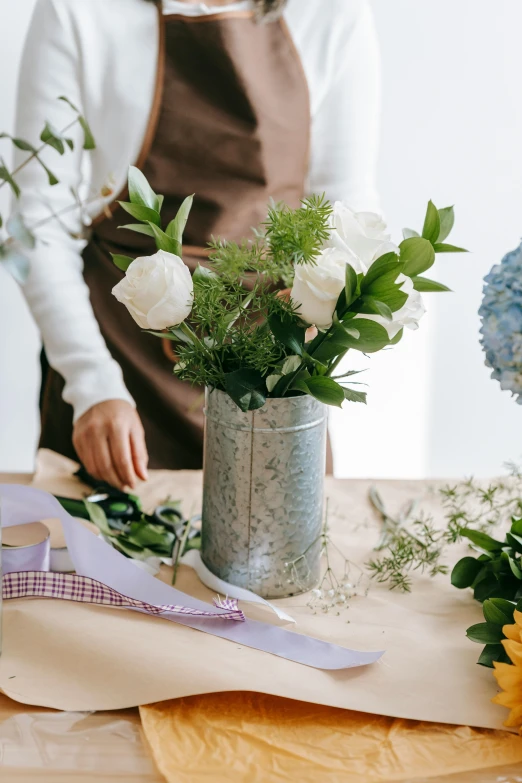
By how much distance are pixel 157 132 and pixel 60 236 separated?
0.21 metres

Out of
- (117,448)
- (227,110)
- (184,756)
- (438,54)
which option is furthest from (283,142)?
(184,756)

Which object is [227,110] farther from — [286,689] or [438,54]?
[286,689]

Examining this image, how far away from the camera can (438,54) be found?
1.28 m

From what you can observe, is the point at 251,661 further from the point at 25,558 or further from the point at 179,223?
the point at 179,223

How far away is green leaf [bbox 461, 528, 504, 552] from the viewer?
0.67m

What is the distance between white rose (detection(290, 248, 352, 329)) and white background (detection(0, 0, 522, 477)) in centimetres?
78

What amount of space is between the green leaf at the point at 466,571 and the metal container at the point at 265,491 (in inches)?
4.9

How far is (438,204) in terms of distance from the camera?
1.35 m

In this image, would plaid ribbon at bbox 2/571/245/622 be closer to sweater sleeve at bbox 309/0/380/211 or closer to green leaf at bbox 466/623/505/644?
green leaf at bbox 466/623/505/644

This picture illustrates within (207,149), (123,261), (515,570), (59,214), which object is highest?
(207,149)

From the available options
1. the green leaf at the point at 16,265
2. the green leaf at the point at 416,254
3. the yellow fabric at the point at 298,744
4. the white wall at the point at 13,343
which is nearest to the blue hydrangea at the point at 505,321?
the green leaf at the point at 416,254

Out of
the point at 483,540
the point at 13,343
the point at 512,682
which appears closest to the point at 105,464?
the point at 13,343

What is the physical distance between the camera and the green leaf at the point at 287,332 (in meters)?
0.61

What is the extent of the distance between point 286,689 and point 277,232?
0.34 metres
